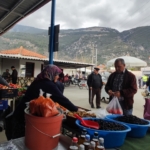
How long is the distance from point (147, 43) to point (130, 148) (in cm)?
5484

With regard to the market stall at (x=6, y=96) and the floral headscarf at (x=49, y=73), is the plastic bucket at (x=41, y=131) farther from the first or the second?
the market stall at (x=6, y=96)

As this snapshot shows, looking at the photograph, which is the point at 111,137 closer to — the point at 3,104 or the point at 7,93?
the point at 3,104

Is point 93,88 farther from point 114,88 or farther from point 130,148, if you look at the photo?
point 130,148

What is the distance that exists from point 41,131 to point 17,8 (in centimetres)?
508

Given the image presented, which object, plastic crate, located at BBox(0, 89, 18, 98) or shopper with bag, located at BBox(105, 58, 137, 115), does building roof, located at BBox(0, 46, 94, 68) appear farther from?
shopper with bag, located at BBox(105, 58, 137, 115)

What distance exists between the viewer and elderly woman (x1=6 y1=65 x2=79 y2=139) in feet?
5.11

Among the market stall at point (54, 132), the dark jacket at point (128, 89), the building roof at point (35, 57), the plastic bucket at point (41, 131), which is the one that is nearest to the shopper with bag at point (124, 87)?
the dark jacket at point (128, 89)

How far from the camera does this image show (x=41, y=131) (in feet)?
3.17

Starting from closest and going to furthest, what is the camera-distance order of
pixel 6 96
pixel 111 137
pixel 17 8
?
pixel 111 137 < pixel 6 96 < pixel 17 8

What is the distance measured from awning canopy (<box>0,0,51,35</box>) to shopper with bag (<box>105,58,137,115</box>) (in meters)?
3.08

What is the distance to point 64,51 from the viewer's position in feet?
177

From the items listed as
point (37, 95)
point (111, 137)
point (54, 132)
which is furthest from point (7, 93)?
point (111, 137)

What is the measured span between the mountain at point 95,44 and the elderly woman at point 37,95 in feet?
137

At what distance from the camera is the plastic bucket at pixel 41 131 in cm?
96
